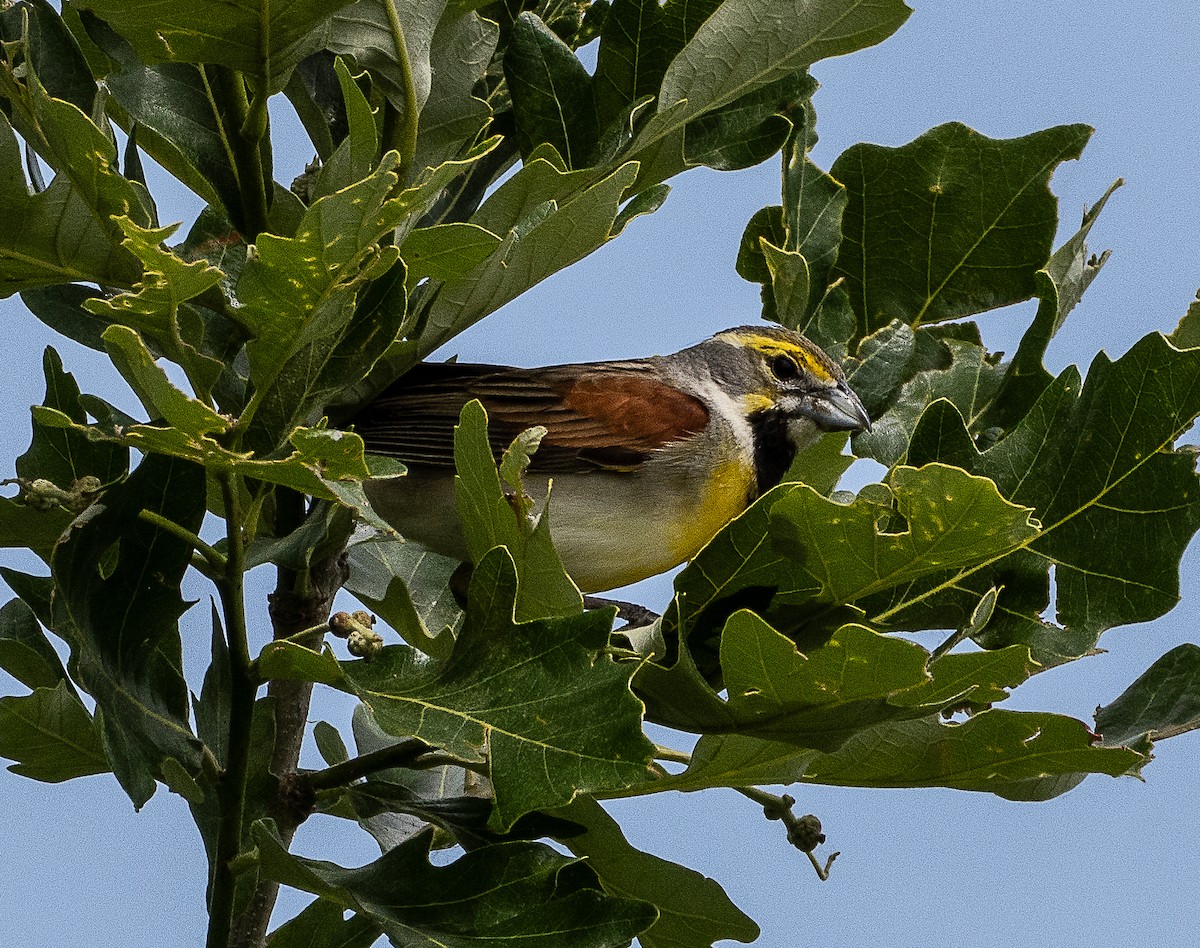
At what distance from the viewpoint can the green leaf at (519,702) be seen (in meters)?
2.23

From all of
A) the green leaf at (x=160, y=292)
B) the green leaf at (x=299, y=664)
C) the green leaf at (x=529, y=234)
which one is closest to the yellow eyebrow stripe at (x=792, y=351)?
the green leaf at (x=529, y=234)

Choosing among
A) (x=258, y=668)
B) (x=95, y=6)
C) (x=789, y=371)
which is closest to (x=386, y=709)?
(x=258, y=668)

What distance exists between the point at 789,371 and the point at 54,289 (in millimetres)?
1897

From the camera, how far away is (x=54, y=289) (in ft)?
10.1

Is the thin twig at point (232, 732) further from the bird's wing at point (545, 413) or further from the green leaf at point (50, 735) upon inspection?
the bird's wing at point (545, 413)

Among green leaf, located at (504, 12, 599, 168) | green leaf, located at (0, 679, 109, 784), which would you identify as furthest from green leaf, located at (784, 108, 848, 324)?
green leaf, located at (0, 679, 109, 784)

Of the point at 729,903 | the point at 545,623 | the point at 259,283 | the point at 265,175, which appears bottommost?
the point at 729,903

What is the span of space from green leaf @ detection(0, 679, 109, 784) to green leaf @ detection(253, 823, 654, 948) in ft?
1.67

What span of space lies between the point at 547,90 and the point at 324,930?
1.73 m

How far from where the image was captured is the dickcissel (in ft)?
11.7

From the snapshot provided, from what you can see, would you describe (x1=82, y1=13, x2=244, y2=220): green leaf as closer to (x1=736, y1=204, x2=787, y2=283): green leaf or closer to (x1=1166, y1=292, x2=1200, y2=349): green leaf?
(x1=736, y1=204, x2=787, y2=283): green leaf

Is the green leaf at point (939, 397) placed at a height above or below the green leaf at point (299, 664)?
above

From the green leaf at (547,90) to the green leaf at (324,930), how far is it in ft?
5.17

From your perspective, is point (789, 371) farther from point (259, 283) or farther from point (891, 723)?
point (259, 283)
